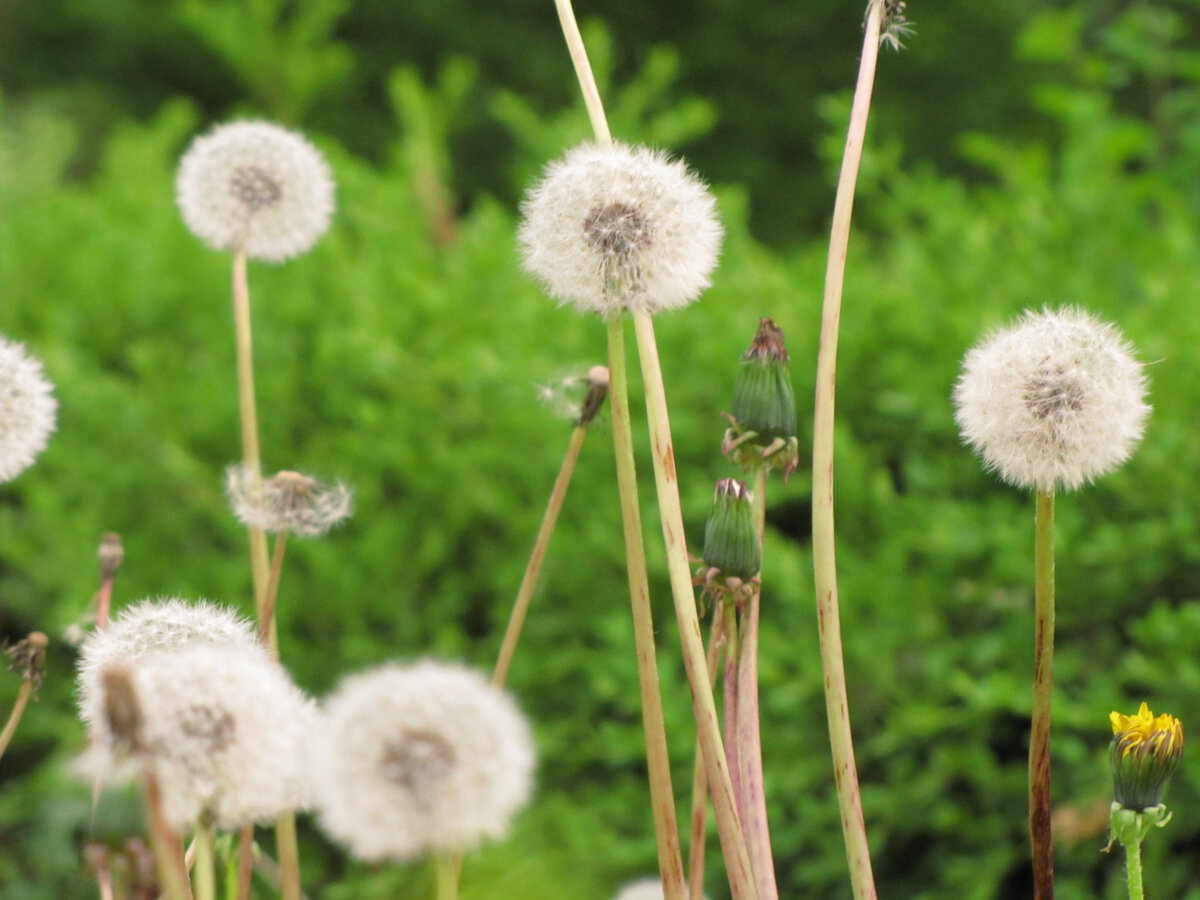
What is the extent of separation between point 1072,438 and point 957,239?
1626mm

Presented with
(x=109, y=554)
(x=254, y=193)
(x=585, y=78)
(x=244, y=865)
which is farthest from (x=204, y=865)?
(x=254, y=193)

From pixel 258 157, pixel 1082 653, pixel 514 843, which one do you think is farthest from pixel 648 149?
pixel 1082 653

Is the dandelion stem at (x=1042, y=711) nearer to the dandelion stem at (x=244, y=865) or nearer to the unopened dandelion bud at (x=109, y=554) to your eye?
the dandelion stem at (x=244, y=865)

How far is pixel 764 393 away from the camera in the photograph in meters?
0.56

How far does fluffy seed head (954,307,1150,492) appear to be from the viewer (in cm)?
59

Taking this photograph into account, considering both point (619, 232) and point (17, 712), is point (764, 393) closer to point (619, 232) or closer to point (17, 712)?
point (619, 232)

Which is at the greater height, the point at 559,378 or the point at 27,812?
the point at 27,812

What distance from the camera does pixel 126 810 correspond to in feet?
1.87

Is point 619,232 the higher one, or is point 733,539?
point 619,232

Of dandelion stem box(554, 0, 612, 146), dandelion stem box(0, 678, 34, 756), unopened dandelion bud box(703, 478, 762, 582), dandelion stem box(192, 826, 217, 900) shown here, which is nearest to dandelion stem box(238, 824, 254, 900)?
dandelion stem box(192, 826, 217, 900)

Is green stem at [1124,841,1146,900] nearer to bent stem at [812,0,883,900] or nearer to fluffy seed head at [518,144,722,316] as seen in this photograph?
bent stem at [812,0,883,900]

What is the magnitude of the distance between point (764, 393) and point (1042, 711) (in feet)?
0.66

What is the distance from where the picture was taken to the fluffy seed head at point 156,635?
51 centimetres

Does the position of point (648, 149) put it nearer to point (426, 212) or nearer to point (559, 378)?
point (559, 378)
